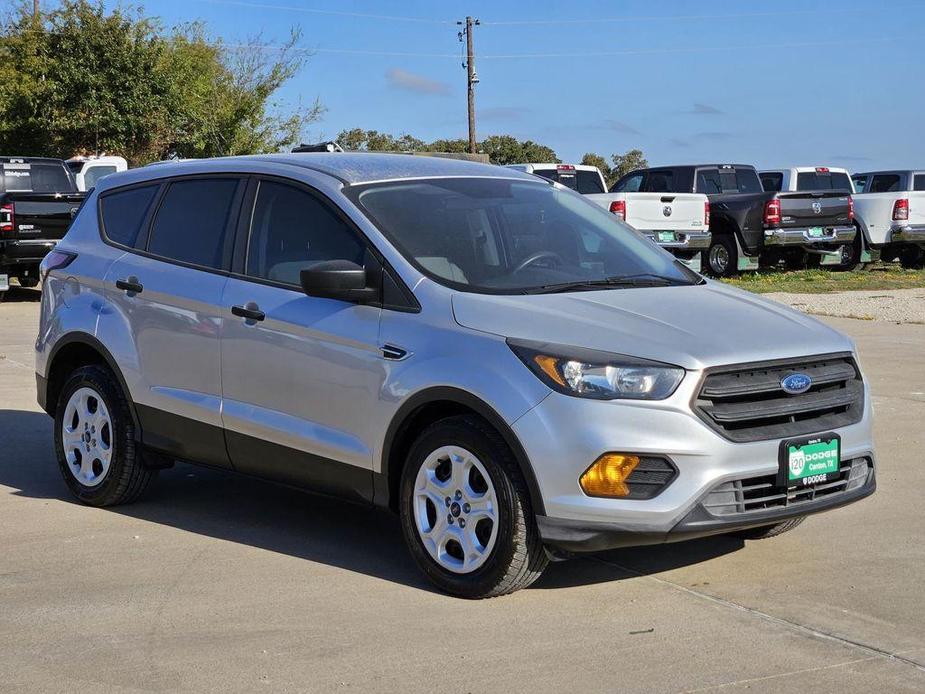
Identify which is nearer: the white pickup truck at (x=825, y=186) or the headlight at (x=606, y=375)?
the headlight at (x=606, y=375)

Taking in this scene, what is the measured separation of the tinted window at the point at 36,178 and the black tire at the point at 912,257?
14812mm

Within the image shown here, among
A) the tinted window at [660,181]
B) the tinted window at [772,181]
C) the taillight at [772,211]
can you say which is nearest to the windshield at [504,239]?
the taillight at [772,211]

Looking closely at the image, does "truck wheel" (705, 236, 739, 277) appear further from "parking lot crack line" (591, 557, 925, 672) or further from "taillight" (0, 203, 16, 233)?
"parking lot crack line" (591, 557, 925, 672)

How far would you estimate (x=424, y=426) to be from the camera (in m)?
5.28

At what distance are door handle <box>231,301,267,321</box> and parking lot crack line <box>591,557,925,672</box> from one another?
1832 mm

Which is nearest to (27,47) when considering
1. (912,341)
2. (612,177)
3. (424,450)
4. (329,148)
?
(912,341)

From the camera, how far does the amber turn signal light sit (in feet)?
15.4

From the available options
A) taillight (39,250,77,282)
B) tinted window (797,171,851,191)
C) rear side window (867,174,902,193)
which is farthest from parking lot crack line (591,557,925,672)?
rear side window (867,174,902,193)

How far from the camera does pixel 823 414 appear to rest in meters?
5.15

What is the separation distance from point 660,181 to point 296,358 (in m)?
17.3

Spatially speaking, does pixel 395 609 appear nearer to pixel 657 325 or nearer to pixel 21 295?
pixel 657 325

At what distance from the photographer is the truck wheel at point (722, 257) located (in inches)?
854

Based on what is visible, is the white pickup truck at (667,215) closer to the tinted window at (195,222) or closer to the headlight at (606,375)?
the tinted window at (195,222)

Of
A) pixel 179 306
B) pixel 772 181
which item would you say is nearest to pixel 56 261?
pixel 179 306
